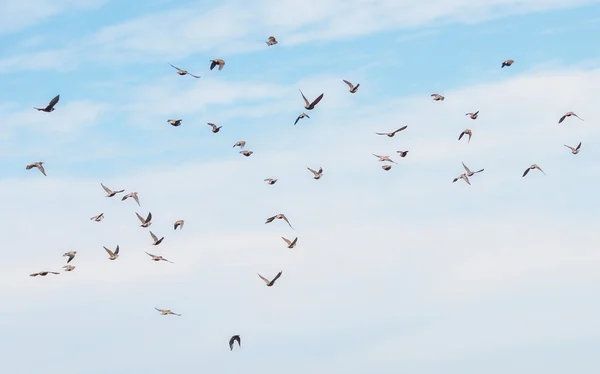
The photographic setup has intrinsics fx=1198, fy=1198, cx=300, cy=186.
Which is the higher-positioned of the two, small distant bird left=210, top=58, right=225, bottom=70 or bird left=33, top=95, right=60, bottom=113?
small distant bird left=210, top=58, right=225, bottom=70

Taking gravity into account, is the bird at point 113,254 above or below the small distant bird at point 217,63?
below

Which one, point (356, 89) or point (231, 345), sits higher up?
point (356, 89)

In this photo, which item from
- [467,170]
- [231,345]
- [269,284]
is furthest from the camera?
[467,170]

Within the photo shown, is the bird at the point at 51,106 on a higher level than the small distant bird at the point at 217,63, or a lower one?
lower

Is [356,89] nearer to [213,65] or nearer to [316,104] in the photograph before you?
[316,104]

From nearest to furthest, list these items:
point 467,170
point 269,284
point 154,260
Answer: point 269,284, point 154,260, point 467,170

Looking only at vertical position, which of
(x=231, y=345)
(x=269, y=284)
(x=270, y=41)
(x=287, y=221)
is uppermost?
A: (x=270, y=41)

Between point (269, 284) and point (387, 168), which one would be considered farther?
point (387, 168)

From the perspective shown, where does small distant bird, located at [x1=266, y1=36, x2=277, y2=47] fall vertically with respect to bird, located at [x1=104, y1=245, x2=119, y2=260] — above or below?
above

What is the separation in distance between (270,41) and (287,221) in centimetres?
1463

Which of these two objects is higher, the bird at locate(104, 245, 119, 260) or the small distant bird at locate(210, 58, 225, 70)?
the small distant bird at locate(210, 58, 225, 70)

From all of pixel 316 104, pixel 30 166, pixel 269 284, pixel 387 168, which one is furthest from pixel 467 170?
pixel 30 166

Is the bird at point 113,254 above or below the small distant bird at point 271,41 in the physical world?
below

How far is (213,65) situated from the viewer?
90.9m
